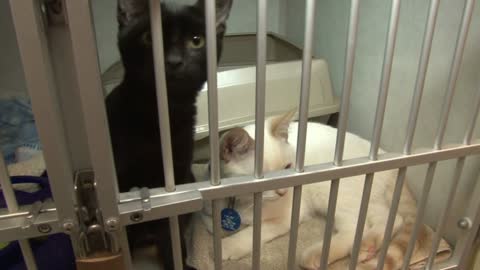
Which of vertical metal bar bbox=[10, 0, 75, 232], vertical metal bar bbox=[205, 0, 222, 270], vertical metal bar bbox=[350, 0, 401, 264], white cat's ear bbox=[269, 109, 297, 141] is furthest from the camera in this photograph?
white cat's ear bbox=[269, 109, 297, 141]

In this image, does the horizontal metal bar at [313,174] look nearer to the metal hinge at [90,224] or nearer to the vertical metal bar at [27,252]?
the metal hinge at [90,224]

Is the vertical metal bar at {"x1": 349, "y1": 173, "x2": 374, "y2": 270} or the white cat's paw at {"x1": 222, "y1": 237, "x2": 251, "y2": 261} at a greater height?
the vertical metal bar at {"x1": 349, "y1": 173, "x2": 374, "y2": 270}

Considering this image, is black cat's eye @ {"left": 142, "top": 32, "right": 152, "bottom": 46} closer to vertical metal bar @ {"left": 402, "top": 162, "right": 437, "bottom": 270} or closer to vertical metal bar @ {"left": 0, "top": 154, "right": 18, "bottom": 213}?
vertical metal bar @ {"left": 0, "top": 154, "right": 18, "bottom": 213}

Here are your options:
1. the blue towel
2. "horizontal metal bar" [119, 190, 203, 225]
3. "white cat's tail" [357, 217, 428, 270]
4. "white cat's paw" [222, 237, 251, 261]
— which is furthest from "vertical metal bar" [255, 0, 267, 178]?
the blue towel

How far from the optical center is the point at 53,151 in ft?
1.44

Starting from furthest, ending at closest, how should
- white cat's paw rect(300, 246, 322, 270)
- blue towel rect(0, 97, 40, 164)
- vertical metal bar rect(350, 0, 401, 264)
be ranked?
blue towel rect(0, 97, 40, 164)
white cat's paw rect(300, 246, 322, 270)
vertical metal bar rect(350, 0, 401, 264)

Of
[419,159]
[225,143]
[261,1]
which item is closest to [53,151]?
[261,1]

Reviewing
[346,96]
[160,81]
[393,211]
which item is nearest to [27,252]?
[160,81]

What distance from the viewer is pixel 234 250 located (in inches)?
33.6

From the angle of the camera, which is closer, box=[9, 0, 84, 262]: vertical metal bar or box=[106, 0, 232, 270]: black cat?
box=[9, 0, 84, 262]: vertical metal bar

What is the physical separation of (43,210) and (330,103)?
977mm

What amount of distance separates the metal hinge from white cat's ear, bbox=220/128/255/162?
406 millimetres

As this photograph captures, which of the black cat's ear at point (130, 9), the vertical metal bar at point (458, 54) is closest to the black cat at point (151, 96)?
the black cat's ear at point (130, 9)

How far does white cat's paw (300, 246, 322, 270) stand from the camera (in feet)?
2.67
